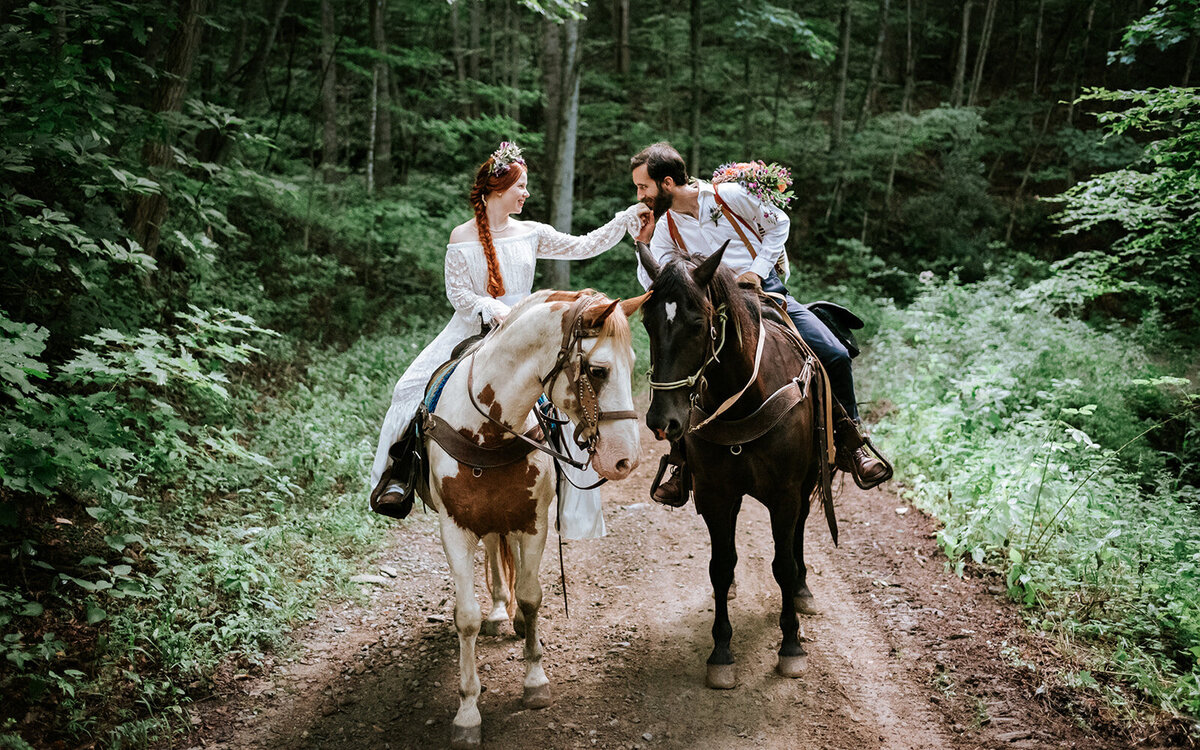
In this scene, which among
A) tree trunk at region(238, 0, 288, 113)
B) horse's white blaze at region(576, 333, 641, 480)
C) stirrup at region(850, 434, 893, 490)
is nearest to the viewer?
horse's white blaze at region(576, 333, 641, 480)

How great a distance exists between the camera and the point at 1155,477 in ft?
21.7

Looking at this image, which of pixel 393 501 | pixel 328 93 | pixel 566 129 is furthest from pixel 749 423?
pixel 328 93

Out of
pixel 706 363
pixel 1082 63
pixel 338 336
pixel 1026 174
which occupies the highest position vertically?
pixel 1082 63

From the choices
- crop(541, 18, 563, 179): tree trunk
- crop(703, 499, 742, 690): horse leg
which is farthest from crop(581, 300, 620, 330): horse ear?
crop(541, 18, 563, 179): tree trunk

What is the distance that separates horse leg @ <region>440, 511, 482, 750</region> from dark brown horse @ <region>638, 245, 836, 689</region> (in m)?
1.34

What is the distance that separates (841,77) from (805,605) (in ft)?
56.5

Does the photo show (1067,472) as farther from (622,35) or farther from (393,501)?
(622,35)

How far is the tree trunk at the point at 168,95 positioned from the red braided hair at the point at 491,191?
367 cm

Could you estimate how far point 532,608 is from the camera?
149 inches

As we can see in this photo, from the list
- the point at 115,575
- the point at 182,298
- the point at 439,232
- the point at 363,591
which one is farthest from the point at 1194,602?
the point at 439,232

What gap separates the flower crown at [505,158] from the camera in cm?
422

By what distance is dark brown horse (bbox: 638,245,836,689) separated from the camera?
11.8 ft

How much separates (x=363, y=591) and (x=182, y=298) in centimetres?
439

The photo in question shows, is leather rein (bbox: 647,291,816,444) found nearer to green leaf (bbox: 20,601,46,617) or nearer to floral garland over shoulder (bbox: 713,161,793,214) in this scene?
floral garland over shoulder (bbox: 713,161,793,214)
